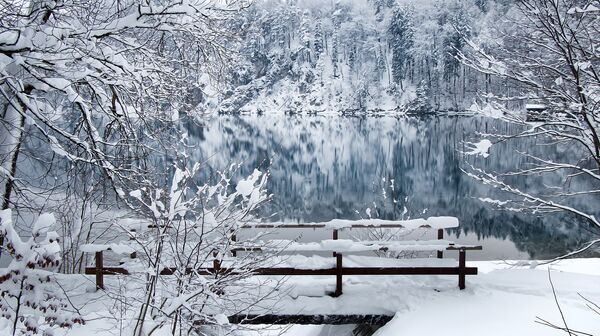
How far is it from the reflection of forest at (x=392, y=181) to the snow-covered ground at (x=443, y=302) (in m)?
3.85

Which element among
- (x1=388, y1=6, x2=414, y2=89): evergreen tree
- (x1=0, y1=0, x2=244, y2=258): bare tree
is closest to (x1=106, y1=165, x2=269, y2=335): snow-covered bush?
(x1=0, y1=0, x2=244, y2=258): bare tree

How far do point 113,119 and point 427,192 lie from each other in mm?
29939

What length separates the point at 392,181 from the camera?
22.2 m

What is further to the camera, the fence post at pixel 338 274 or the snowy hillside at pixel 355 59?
the snowy hillside at pixel 355 59

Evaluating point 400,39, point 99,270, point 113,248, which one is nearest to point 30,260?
point 113,248

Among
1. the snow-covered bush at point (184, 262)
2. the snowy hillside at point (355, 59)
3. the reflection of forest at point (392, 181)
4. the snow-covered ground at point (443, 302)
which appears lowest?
the reflection of forest at point (392, 181)

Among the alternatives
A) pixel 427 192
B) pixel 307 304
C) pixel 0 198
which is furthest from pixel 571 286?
pixel 427 192

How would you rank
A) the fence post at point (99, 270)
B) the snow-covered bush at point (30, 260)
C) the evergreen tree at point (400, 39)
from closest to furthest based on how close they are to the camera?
1. the snow-covered bush at point (30, 260)
2. the fence post at point (99, 270)
3. the evergreen tree at point (400, 39)

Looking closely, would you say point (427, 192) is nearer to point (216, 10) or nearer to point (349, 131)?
point (216, 10)

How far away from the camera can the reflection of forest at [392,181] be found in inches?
1007

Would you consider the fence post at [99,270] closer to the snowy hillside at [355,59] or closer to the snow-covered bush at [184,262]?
the snow-covered bush at [184,262]

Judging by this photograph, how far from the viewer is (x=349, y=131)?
3157 inches

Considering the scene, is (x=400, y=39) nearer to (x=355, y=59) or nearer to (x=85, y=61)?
(x=355, y=59)

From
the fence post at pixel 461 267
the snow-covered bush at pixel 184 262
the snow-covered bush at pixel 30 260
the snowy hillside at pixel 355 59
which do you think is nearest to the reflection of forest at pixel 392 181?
the fence post at pixel 461 267
